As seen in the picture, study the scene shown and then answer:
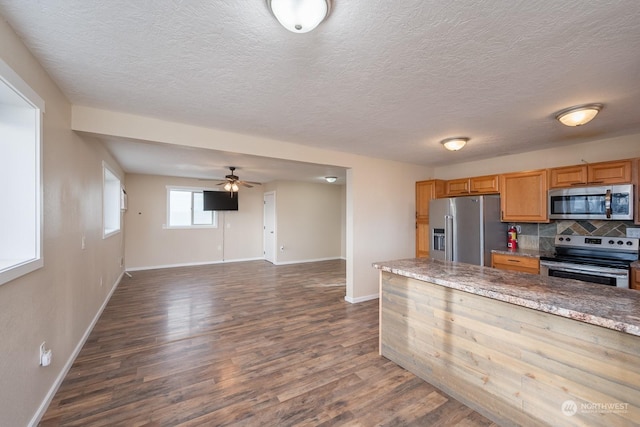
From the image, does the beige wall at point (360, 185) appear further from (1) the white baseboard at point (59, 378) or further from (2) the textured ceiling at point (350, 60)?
(1) the white baseboard at point (59, 378)

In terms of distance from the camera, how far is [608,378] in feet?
4.51

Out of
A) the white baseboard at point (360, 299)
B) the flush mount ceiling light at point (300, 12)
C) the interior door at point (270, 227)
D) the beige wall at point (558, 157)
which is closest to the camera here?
the flush mount ceiling light at point (300, 12)

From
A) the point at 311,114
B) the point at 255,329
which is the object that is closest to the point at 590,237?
the point at 311,114

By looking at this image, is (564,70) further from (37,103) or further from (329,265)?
(329,265)

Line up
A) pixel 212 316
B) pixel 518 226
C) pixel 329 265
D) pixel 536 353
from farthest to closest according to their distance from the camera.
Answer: pixel 329 265 < pixel 518 226 < pixel 212 316 < pixel 536 353

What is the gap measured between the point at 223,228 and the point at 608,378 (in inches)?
299

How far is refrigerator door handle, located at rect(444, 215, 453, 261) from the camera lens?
164 inches

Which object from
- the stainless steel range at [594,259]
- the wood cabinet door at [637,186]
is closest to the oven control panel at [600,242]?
the stainless steel range at [594,259]

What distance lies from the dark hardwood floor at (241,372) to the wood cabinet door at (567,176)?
2.98 metres

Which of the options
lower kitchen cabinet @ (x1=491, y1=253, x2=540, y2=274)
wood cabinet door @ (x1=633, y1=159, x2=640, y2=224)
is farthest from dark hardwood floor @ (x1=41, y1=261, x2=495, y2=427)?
wood cabinet door @ (x1=633, y1=159, x2=640, y2=224)

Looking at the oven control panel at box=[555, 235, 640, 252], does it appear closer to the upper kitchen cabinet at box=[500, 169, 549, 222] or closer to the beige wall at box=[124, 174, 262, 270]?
the upper kitchen cabinet at box=[500, 169, 549, 222]

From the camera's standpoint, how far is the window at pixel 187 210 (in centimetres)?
698

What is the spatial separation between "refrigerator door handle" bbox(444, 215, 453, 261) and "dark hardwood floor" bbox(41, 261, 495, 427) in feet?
4.91
